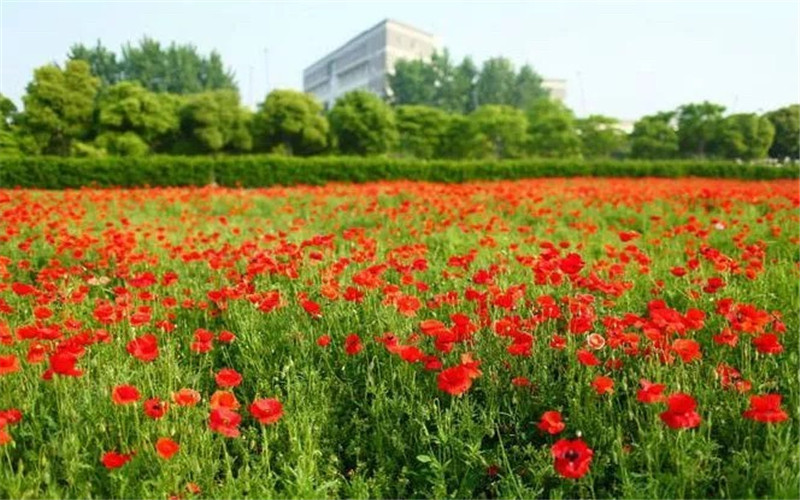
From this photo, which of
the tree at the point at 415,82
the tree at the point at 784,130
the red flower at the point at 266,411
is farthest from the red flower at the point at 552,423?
the tree at the point at 415,82

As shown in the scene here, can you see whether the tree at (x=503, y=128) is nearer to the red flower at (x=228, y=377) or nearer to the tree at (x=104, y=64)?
the tree at (x=104, y=64)

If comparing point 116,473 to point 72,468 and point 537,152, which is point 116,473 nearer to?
point 72,468

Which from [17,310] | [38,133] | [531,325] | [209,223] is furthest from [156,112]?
[531,325]

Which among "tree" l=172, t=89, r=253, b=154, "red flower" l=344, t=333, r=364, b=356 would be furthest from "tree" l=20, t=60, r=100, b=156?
"red flower" l=344, t=333, r=364, b=356

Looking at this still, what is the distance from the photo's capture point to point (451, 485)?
2.70m

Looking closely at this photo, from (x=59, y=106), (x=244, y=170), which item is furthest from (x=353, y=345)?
(x=59, y=106)

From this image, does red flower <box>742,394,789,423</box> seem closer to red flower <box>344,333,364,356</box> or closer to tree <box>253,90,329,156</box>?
red flower <box>344,333,364,356</box>

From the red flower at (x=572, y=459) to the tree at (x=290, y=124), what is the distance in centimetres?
3764

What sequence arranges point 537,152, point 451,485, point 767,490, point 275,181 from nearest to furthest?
1. point 767,490
2. point 451,485
3. point 275,181
4. point 537,152

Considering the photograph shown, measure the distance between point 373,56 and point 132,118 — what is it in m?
56.4

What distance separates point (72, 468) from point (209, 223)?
24.5 feet

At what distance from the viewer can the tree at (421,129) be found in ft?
149

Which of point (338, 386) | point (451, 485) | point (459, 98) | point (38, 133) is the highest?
point (459, 98)

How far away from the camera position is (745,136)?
53.1 m
